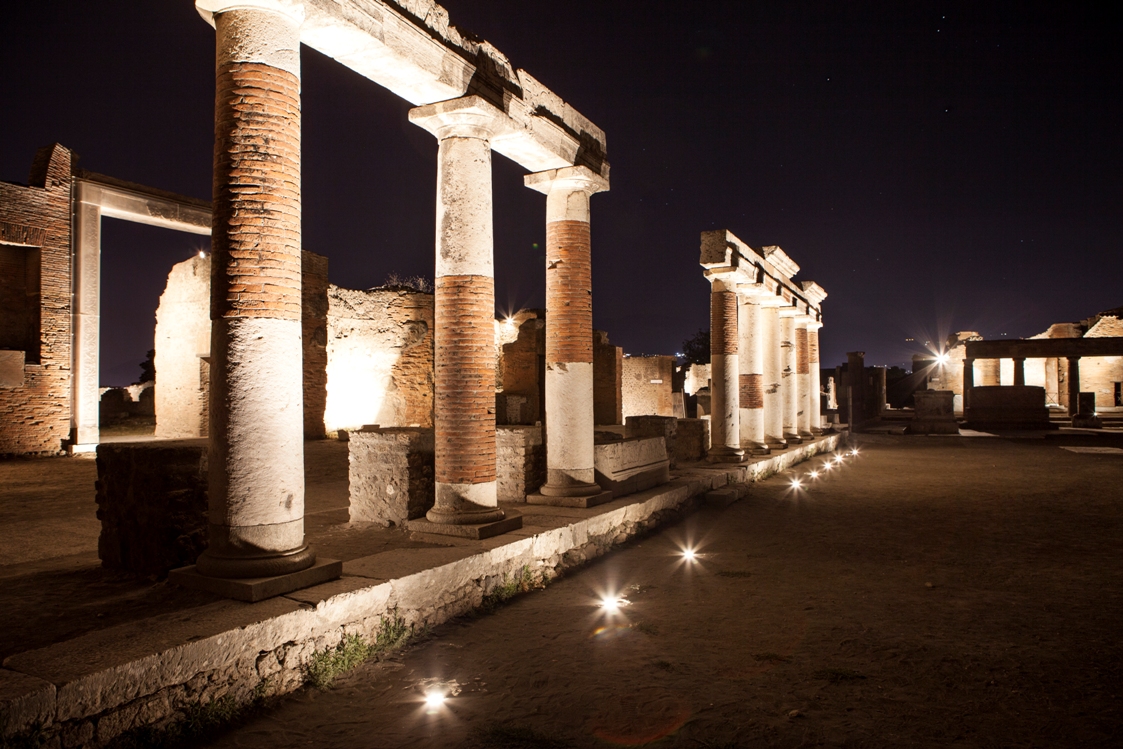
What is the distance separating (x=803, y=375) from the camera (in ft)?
67.6

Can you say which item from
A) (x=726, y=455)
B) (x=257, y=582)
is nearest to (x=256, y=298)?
(x=257, y=582)

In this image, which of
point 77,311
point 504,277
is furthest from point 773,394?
point 504,277

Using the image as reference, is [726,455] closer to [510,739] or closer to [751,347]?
[751,347]

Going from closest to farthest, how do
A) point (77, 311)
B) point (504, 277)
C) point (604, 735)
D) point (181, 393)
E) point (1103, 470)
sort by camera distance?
1. point (604, 735)
2. point (1103, 470)
3. point (77, 311)
4. point (181, 393)
5. point (504, 277)

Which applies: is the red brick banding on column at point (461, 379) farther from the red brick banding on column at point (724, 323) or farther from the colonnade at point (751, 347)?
the red brick banding on column at point (724, 323)

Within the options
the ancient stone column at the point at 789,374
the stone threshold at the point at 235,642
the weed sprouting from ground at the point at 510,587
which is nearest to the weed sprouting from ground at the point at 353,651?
the stone threshold at the point at 235,642

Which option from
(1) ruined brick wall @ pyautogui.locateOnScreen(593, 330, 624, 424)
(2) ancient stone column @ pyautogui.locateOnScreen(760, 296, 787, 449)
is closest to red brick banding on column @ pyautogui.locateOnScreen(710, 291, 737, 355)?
(2) ancient stone column @ pyautogui.locateOnScreen(760, 296, 787, 449)

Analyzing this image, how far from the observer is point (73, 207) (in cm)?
1598

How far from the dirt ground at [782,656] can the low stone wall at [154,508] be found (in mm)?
2115

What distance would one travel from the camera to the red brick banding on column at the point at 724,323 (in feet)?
45.1

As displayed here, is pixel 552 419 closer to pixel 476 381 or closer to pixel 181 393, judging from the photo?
pixel 476 381

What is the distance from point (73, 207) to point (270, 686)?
16.4 metres

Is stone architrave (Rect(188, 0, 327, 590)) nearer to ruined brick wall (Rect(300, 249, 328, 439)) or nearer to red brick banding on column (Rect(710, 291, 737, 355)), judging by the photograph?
red brick banding on column (Rect(710, 291, 737, 355))

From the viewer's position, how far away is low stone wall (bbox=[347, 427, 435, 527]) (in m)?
7.14
